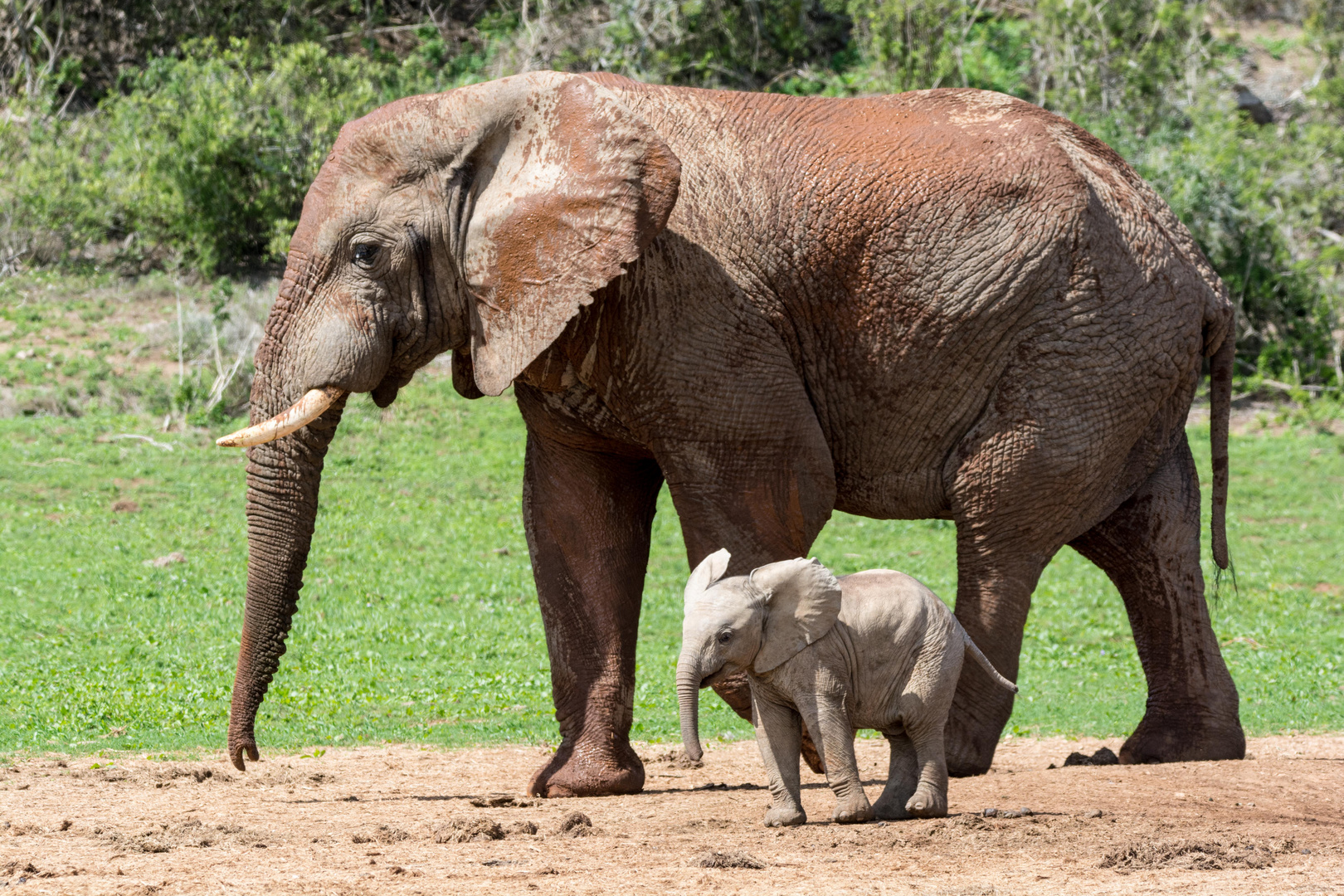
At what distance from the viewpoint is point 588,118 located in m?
7.50

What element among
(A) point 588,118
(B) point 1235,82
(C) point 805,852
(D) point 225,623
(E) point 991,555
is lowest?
(D) point 225,623

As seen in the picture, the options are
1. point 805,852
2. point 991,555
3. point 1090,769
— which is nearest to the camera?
point 805,852

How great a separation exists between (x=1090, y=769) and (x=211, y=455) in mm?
14258

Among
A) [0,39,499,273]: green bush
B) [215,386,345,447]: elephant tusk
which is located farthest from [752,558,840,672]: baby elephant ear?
[0,39,499,273]: green bush

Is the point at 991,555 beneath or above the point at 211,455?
above

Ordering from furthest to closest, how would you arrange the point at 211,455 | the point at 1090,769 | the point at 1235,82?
1. the point at 1235,82
2. the point at 211,455
3. the point at 1090,769

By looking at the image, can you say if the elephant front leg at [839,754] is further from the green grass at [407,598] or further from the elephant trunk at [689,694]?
the green grass at [407,598]

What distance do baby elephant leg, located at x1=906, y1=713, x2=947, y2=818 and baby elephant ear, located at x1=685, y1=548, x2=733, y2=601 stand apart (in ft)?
3.29

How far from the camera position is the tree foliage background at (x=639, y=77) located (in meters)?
24.9

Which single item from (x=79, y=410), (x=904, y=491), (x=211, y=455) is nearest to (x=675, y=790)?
(x=904, y=491)

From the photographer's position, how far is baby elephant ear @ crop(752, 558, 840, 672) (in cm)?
663

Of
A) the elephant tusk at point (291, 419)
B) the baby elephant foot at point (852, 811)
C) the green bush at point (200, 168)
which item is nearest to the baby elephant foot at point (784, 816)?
the baby elephant foot at point (852, 811)

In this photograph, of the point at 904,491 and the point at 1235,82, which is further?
the point at 1235,82

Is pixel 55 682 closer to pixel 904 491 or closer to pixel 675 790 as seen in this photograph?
pixel 675 790
